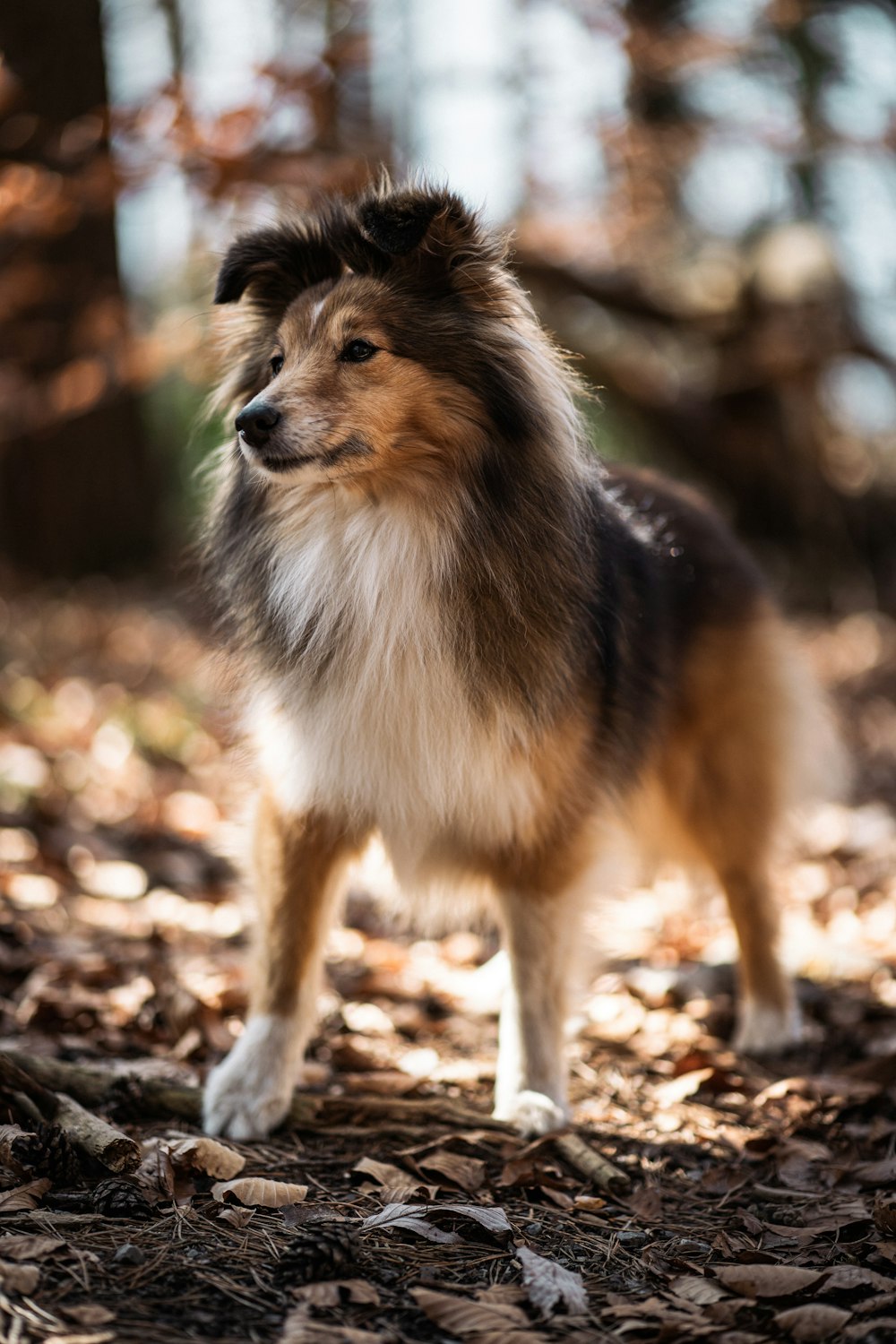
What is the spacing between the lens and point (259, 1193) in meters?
2.46

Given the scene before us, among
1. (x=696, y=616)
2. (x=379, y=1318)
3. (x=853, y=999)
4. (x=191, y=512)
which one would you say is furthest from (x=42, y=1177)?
(x=191, y=512)

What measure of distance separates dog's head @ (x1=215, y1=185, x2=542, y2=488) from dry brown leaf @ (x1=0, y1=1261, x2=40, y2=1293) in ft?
5.86

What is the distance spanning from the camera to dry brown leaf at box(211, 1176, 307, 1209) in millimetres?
2426

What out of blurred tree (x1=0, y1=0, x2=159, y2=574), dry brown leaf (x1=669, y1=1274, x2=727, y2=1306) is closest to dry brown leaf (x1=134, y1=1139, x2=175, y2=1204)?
dry brown leaf (x1=669, y1=1274, x2=727, y2=1306)

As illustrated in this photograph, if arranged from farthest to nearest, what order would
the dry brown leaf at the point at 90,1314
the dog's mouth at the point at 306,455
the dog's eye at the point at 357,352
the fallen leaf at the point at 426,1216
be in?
the dog's eye at the point at 357,352 < the dog's mouth at the point at 306,455 < the fallen leaf at the point at 426,1216 < the dry brown leaf at the point at 90,1314

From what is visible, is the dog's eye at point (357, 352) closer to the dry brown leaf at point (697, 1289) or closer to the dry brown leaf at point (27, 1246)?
the dry brown leaf at point (27, 1246)

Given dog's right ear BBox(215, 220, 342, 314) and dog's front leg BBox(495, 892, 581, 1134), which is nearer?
dog's front leg BBox(495, 892, 581, 1134)

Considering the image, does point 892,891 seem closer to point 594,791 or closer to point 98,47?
point 594,791

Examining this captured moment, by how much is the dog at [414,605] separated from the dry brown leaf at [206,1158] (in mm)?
241

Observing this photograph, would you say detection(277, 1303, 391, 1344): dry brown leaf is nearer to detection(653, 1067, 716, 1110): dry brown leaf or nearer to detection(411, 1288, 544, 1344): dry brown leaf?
detection(411, 1288, 544, 1344): dry brown leaf

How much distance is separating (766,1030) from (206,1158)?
197 cm

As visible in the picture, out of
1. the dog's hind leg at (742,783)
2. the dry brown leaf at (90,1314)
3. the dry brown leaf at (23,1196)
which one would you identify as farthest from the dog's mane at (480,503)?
the dry brown leaf at (90,1314)

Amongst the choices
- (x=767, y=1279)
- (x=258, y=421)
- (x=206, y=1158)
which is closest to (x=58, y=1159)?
(x=206, y=1158)

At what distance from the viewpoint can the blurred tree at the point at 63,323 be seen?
5.05m
